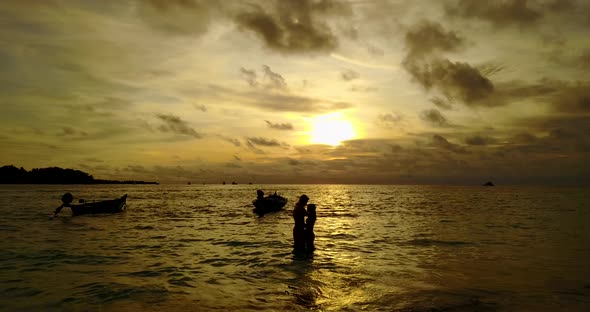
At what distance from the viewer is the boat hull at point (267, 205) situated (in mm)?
43975

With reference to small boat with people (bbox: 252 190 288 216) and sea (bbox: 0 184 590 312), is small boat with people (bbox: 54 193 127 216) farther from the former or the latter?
small boat with people (bbox: 252 190 288 216)

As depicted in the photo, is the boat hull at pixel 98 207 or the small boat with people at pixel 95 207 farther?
the boat hull at pixel 98 207

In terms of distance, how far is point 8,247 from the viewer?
21.3 metres

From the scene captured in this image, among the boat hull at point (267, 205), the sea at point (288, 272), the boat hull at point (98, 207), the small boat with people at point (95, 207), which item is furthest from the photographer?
the boat hull at point (267, 205)

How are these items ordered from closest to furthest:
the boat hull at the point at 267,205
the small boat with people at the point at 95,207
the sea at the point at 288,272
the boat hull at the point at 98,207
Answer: the sea at the point at 288,272, the small boat with people at the point at 95,207, the boat hull at the point at 98,207, the boat hull at the point at 267,205

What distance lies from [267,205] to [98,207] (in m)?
20.5

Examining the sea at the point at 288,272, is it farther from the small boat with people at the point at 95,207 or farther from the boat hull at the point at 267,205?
the boat hull at the point at 267,205

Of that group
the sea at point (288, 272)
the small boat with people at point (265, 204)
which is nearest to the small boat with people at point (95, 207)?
the sea at point (288, 272)

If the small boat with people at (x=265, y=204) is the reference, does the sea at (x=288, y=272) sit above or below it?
below

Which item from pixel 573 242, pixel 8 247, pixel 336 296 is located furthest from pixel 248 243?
pixel 573 242

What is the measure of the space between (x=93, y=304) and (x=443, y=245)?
1952 centimetres

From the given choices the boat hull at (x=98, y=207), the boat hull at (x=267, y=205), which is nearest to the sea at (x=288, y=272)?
the boat hull at (x=98, y=207)

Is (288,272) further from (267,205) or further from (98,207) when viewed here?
(98,207)

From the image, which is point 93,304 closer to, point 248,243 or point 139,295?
point 139,295
